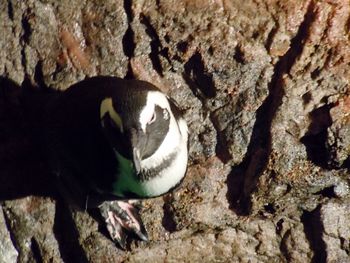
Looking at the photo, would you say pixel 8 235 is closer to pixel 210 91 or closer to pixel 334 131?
pixel 210 91

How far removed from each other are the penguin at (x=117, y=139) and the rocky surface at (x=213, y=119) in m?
0.30

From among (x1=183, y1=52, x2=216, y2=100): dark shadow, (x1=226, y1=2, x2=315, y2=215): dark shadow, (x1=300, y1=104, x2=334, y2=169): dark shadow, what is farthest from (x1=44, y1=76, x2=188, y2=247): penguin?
(x1=300, y1=104, x2=334, y2=169): dark shadow

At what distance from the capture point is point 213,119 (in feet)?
17.2

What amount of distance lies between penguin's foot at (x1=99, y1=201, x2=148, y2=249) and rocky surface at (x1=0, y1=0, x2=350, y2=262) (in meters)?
0.05

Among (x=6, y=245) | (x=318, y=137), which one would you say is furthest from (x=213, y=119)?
(x=6, y=245)

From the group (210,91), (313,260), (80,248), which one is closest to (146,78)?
(210,91)

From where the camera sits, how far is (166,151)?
15.6ft

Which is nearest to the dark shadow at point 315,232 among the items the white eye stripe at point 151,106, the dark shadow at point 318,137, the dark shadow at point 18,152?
the dark shadow at point 318,137

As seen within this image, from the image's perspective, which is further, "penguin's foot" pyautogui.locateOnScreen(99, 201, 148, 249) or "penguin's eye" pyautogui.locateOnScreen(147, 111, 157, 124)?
"penguin's foot" pyautogui.locateOnScreen(99, 201, 148, 249)

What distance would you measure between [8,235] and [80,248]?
0.44 meters

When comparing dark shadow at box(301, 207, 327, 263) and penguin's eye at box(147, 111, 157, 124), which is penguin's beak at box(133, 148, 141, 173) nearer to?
penguin's eye at box(147, 111, 157, 124)

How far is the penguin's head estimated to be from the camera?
4.40m

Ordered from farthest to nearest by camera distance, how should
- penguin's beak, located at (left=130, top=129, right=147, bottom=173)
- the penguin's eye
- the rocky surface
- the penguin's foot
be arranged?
the penguin's foot < the rocky surface < the penguin's eye < penguin's beak, located at (left=130, top=129, right=147, bottom=173)

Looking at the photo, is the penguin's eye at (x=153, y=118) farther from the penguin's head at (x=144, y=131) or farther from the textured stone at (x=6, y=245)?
the textured stone at (x=6, y=245)
